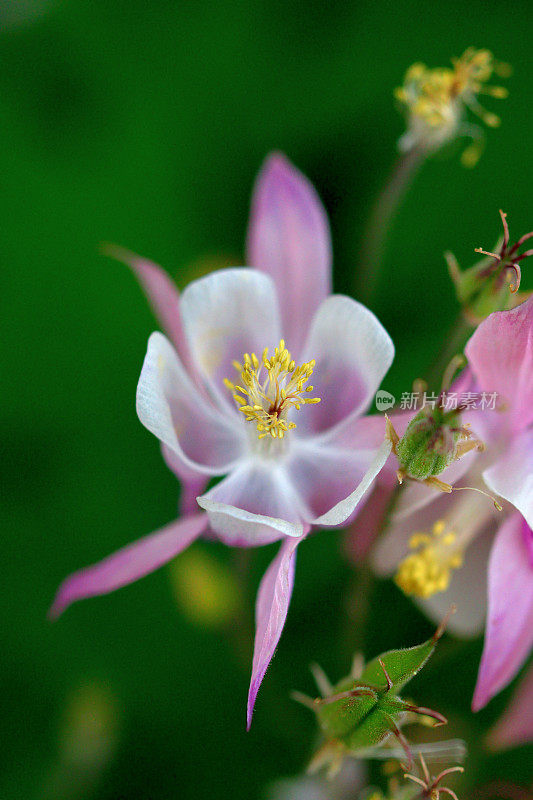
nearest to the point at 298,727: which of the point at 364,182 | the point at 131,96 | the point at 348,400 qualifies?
the point at 348,400

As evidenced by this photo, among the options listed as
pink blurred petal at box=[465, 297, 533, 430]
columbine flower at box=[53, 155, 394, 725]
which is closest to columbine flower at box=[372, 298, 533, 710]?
pink blurred petal at box=[465, 297, 533, 430]

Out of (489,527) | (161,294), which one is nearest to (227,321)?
(161,294)

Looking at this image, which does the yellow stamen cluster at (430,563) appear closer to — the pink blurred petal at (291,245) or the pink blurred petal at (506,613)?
the pink blurred petal at (506,613)

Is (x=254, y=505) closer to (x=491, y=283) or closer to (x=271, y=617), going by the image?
(x=271, y=617)

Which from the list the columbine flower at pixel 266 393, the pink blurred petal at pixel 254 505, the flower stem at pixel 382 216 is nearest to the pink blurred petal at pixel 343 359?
the columbine flower at pixel 266 393

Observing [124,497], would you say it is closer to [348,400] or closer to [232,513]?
[348,400]
